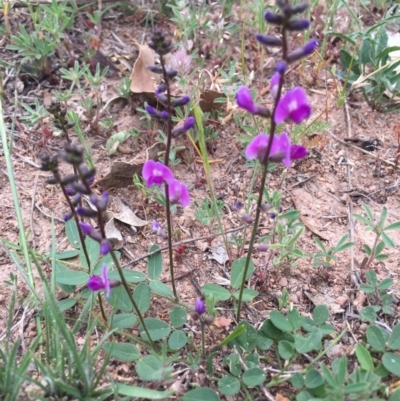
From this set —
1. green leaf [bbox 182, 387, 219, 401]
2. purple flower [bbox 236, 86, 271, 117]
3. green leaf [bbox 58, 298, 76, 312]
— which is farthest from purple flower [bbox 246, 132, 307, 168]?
green leaf [bbox 58, 298, 76, 312]

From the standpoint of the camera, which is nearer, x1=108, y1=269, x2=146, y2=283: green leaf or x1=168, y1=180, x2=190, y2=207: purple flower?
x1=168, y1=180, x2=190, y2=207: purple flower

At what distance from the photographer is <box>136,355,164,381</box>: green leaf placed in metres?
1.86

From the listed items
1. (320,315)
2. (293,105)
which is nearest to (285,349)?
(320,315)

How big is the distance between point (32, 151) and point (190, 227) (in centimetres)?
113

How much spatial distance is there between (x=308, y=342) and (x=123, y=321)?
2.51ft

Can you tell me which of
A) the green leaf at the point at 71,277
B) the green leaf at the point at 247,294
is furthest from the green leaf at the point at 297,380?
the green leaf at the point at 71,277

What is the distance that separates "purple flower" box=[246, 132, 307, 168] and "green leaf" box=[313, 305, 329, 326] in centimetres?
77

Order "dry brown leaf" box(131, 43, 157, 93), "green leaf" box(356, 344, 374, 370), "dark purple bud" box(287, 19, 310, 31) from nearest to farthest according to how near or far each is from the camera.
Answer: "dark purple bud" box(287, 19, 310, 31) → "green leaf" box(356, 344, 374, 370) → "dry brown leaf" box(131, 43, 157, 93)

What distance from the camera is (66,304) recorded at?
Answer: 2234mm

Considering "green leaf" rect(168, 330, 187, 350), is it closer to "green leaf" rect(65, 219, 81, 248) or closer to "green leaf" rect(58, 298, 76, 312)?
"green leaf" rect(58, 298, 76, 312)

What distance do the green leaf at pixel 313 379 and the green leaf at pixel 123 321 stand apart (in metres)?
0.73

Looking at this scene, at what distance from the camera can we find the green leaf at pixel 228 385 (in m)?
1.94

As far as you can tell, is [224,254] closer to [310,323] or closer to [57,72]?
[310,323]

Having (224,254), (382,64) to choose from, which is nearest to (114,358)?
(224,254)
